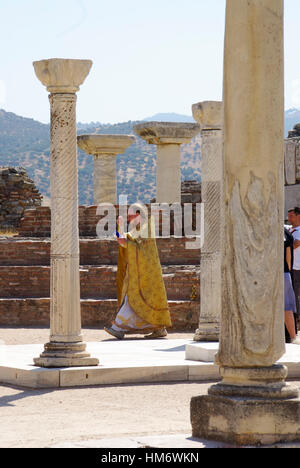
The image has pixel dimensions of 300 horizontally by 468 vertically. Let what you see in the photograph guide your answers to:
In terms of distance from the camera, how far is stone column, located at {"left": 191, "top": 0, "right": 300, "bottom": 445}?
601 centimetres

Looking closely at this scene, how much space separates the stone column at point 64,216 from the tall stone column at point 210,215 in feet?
8.83

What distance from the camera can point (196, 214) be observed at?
62.1 feet

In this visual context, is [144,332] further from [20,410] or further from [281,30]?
[281,30]

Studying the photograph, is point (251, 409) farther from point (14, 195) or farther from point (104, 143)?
point (14, 195)

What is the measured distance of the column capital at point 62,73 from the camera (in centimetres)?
965

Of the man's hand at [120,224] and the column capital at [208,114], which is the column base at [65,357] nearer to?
the column capital at [208,114]

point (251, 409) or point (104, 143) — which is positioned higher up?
point (104, 143)

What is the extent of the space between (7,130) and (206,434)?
111495 mm

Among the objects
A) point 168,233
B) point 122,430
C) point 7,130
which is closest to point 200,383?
point 122,430

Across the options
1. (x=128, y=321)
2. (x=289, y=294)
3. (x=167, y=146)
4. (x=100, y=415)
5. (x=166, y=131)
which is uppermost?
(x=166, y=131)

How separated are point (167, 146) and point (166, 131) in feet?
1.61

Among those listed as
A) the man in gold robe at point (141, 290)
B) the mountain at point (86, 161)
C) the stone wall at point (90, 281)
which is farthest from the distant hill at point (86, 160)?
the man in gold robe at point (141, 290)

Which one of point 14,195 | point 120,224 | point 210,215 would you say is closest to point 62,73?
point 210,215

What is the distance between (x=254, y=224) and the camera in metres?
6.02
